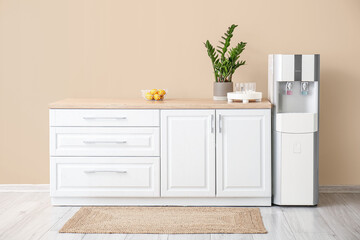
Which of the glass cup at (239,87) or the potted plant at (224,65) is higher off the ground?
the potted plant at (224,65)

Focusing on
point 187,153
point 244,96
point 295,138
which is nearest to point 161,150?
point 187,153

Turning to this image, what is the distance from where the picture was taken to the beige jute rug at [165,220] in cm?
371

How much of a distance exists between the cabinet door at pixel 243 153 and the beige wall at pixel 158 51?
606 millimetres

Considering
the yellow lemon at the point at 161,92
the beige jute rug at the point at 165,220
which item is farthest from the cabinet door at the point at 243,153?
the yellow lemon at the point at 161,92

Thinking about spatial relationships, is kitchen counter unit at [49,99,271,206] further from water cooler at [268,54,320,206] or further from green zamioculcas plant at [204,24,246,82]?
green zamioculcas plant at [204,24,246,82]

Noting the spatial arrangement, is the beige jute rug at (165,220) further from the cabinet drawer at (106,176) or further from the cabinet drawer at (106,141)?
the cabinet drawer at (106,141)

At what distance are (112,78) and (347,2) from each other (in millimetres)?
2040

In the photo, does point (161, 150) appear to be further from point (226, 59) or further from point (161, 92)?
point (226, 59)

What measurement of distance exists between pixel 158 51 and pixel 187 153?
0.98 meters

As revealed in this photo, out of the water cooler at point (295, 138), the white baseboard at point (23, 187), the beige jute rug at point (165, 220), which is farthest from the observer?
the white baseboard at point (23, 187)

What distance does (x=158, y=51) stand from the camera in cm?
473

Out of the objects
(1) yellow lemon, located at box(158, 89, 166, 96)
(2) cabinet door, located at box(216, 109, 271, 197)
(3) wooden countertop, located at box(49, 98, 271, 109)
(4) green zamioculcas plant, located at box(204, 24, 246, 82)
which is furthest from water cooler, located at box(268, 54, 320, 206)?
(1) yellow lemon, located at box(158, 89, 166, 96)

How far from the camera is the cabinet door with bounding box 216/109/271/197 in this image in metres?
4.21

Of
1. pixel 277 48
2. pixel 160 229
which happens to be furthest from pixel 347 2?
pixel 160 229
